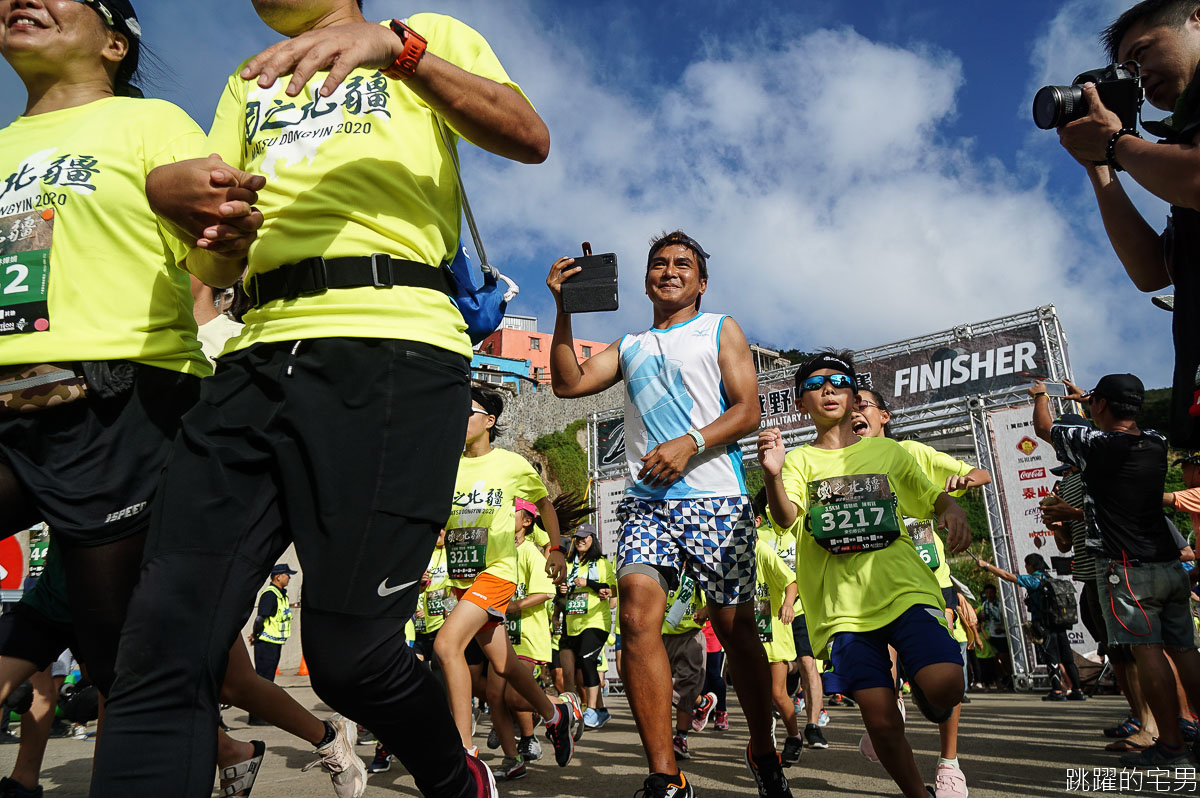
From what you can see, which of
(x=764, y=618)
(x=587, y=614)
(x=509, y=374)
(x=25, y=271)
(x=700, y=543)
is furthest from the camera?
Answer: (x=509, y=374)

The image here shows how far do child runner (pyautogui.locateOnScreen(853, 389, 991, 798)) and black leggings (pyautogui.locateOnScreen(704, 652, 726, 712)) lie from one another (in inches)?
97.1

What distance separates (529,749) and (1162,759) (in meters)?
3.59

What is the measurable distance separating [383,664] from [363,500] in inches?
13.1

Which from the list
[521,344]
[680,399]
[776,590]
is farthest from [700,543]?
[521,344]

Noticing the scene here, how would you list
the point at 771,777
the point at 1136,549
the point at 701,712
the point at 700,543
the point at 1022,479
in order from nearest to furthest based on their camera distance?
the point at 771,777 → the point at 700,543 → the point at 1136,549 → the point at 701,712 → the point at 1022,479

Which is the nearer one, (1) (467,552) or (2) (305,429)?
(2) (305,429)

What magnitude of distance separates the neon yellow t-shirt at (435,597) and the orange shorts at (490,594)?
2.31 m

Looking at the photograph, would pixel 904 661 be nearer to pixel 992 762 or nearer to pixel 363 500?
pixel 992 762

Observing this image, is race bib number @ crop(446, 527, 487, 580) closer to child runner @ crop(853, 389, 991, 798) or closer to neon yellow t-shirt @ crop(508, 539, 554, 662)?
neon yellow t-shirt @ crop(508, 539, 554, 662)

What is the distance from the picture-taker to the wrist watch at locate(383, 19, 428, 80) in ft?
5.45

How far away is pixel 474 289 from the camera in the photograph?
2.18 metres

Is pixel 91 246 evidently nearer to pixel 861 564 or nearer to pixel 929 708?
pixel 861 564

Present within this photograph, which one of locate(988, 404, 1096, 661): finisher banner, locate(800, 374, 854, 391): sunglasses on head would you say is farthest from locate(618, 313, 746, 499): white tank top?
locate(988, 404, 1096, 661): finisher banner

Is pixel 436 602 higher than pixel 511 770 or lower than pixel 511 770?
higher
